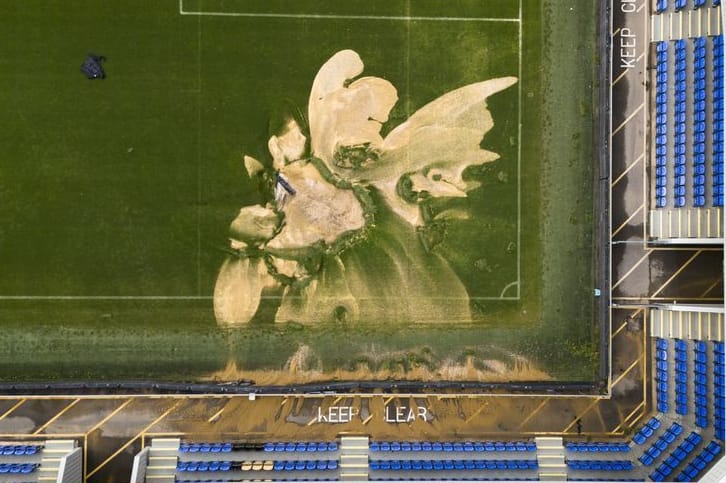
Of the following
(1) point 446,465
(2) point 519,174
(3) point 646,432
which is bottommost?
(1) point 446,465

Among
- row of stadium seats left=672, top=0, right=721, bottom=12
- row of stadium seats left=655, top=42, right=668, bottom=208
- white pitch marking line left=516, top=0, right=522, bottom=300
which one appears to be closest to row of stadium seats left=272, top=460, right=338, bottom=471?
white pitch marking line left=516, top=0, right=522, bottom=300


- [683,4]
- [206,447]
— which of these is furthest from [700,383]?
[206,447]

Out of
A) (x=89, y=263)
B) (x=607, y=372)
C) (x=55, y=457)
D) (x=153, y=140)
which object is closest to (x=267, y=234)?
(x=153, y=140)

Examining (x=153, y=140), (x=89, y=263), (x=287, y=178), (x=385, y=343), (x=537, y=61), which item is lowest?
(x=385, y=343)

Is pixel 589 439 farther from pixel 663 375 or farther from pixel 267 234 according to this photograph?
pixel 267 234

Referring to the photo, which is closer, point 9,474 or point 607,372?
point 9,474

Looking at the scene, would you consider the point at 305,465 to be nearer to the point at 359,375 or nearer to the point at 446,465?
the point at 359,375

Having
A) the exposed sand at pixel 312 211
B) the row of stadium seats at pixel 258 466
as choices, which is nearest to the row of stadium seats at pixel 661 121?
the exposed sand at pixel 312 211
